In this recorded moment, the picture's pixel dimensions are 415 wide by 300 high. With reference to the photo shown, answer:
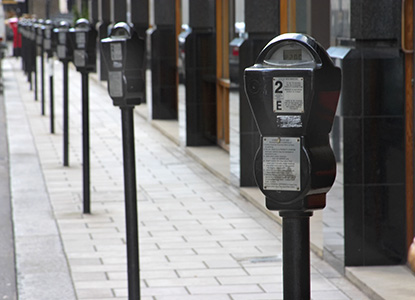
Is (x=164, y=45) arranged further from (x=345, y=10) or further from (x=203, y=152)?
(x=345, y=10)

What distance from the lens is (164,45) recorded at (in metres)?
16.1

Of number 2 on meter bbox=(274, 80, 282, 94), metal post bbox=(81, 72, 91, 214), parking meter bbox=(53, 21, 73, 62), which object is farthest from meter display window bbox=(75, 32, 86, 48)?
number 2 on meter bbox=(274, 80, 282, 94)

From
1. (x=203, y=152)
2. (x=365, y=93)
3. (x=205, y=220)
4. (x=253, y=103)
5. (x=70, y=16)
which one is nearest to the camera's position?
(x=253, y=103)

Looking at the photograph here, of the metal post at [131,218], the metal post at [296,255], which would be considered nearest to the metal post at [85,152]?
the metal post at [131,218]

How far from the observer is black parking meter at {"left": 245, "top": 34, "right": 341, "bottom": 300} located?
3.40 m

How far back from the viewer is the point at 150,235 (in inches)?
311

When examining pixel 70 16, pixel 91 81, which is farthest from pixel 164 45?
pixel 70 16

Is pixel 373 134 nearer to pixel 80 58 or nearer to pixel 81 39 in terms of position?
pixel 80 58

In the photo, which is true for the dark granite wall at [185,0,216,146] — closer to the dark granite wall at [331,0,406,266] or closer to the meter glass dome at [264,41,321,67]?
the dark granite wall at [331,0,406,266]

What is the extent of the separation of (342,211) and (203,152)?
638 centimetres

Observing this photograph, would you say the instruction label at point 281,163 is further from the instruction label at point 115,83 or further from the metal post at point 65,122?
the metal post at point 65,122

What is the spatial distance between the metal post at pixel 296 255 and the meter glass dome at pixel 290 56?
0.52m

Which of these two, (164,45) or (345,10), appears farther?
(164,45)

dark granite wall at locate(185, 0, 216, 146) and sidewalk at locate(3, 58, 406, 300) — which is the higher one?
dark granite wall at locate(185, 0, 216, 146)
